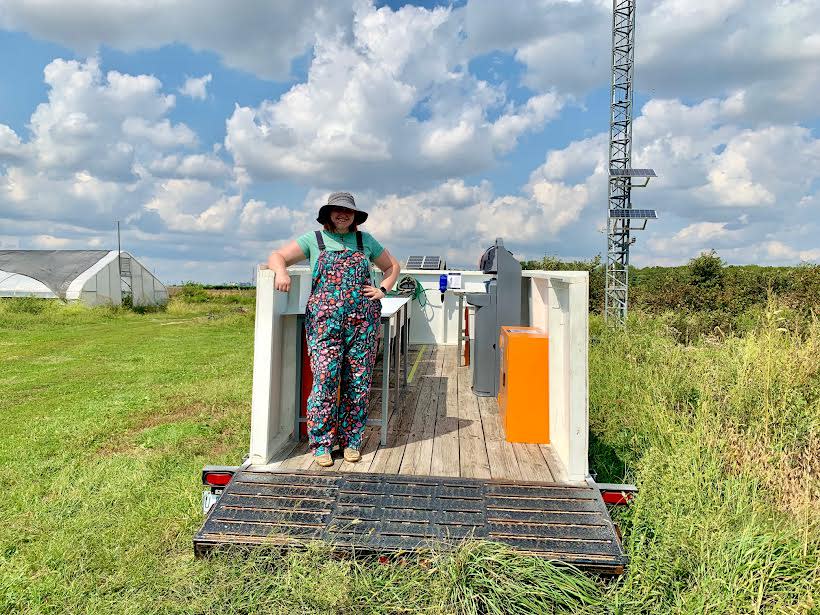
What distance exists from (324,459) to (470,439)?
994 mm

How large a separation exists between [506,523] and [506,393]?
120 cm

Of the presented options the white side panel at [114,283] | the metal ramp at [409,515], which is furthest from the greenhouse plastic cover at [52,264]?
the metal ramp at [409,515]

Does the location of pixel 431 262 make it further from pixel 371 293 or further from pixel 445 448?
pixel 371 293

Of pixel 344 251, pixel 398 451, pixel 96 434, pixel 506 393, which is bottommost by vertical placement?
pixel 96 434

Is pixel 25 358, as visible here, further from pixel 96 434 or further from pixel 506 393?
pixel 506 393

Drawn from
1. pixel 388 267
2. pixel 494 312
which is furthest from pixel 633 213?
pixel 388 267

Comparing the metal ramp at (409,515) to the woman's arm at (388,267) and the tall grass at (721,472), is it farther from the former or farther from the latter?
the woman's arm at (388,267)

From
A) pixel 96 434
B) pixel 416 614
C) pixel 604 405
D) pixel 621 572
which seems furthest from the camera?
pixel 96 434

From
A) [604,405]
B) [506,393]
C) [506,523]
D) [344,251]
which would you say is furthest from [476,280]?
[506,523]

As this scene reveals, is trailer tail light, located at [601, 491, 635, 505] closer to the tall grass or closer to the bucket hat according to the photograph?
the tall grass

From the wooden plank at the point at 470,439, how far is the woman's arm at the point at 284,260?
4.42ft

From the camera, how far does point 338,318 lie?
9.52 feet

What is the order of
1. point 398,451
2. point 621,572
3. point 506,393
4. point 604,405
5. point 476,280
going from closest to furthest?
point 621,572 < point 398,451 < point 506,393 < point 604,405 < point 476,280

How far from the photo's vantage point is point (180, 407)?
6.27m
